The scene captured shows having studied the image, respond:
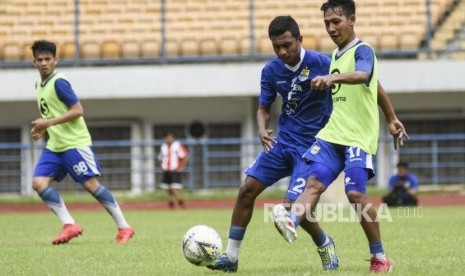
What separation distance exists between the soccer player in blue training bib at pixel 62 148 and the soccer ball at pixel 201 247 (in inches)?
163

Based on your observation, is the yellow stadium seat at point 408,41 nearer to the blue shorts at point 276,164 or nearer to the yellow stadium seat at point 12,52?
the yellow stadium seat at point 12,52

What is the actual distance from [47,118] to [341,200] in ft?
36.2

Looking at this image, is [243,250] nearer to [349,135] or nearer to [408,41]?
[349,135]

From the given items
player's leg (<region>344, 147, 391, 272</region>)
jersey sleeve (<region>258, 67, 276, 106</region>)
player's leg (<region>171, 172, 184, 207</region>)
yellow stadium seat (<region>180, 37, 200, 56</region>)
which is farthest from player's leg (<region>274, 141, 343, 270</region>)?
yellow stadium seat (<region>180, 37, 200, 56</region>)

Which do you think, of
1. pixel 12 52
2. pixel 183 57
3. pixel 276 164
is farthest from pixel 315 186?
pixel 12 52

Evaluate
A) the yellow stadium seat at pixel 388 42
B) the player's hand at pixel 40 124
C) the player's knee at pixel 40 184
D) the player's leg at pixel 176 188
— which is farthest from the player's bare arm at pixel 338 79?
the yellow stadium seat at pixel 388 42

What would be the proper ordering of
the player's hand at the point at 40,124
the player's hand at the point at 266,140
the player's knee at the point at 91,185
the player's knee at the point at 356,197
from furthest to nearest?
the player's knee at the point at 91,185 < the player's hand at the point at 40,124 < the player's hand at the point at 266,140 < the player's knee at the point at 356,197

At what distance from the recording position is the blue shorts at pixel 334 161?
28.2ft

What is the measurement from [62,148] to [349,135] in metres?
5.39

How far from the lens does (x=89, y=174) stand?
43.0ft

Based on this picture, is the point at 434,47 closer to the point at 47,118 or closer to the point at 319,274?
the point at 47,118

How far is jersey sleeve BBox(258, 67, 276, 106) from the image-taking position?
941cm

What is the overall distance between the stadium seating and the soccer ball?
18.7 meters

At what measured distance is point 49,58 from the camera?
13.0 meters
